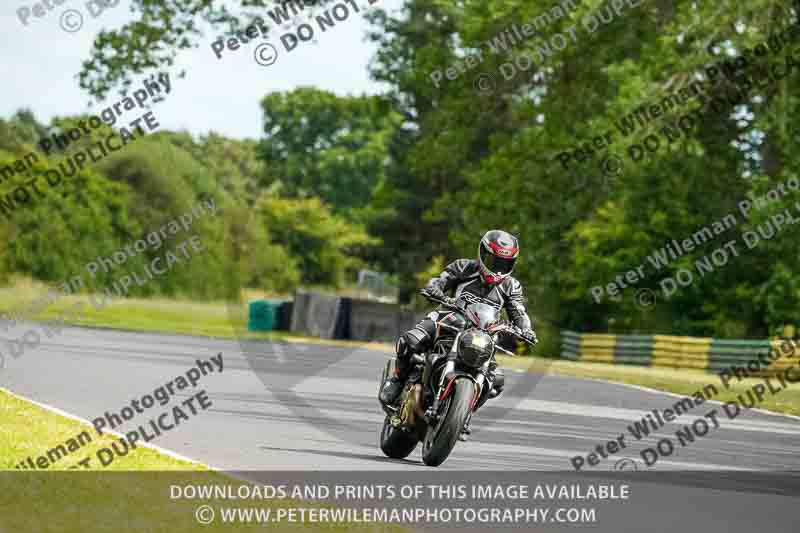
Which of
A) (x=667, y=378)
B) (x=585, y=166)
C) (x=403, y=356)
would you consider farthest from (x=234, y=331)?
(x=403, y=356)

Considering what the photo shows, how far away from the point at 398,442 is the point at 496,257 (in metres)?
1.78

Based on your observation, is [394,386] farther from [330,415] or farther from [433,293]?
[330,415]

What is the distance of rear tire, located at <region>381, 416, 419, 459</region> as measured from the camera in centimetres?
1324

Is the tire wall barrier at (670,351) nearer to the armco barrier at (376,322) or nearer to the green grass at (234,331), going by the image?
the green grass at (234,331)

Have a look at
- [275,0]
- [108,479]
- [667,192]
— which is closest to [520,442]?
[108,479]

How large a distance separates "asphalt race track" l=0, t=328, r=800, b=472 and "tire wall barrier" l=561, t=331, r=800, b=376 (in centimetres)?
641

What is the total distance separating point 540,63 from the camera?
50.1m

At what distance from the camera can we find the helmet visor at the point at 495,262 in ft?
41.9

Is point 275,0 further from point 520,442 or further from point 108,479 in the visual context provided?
point 108,479

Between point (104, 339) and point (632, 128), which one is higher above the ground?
point (632, 128)

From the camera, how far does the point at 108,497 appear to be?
31.9 feet

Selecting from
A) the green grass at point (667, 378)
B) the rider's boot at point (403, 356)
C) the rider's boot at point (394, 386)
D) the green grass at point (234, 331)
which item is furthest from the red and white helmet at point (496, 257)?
the green grass at point (234, 331)

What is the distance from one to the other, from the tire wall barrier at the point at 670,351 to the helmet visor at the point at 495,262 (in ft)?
75.5

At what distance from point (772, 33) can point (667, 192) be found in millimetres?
8955
